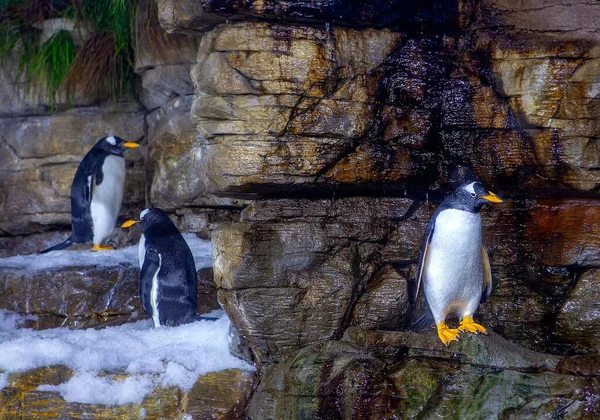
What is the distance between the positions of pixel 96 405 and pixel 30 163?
130 inches

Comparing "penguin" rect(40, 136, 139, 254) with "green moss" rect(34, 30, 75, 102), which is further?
"green moss" rect(34, 30, 75, 102)

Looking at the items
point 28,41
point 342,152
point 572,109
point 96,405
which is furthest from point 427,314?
point 28,41

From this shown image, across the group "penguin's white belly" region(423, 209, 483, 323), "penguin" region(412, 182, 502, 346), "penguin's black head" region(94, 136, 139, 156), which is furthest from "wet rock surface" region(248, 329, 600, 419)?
"penguin's black head" region(94, 136, 139, 156)

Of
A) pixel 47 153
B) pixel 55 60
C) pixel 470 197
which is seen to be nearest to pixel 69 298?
pixel 47 153

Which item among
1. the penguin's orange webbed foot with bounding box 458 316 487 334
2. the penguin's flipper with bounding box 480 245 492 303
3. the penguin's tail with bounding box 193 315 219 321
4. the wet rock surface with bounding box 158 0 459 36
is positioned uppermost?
the wet rock surface with bounding box 158 0 459 36

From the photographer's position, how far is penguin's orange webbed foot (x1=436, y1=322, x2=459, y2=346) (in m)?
3.72

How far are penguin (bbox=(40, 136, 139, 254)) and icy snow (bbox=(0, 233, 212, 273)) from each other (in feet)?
0.72

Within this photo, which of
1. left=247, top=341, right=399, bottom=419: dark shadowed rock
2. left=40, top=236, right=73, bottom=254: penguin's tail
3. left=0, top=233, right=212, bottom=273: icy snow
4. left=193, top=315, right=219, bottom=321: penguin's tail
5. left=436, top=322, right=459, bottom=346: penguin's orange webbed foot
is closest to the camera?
left=247, top=341, right=399, bottom=419: dark shadowed rock

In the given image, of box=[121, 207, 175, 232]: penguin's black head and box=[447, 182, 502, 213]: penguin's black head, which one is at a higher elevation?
box=[447, 182, 502, 213]: penguin's black head

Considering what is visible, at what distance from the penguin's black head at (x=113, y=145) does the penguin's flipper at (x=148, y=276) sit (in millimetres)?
1464

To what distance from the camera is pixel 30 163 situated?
6660 millimetres

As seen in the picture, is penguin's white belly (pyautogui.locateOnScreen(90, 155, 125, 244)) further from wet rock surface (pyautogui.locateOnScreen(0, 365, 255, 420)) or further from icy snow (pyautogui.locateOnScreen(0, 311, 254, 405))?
wet rock surface (pyautogui.locateOnScreen(0, 365, 255, 420))

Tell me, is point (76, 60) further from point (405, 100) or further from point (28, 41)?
point (405, 100)

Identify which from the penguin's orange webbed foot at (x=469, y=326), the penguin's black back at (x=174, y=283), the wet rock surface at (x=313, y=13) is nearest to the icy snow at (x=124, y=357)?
the penguin's black back at (x=174, y=283)
